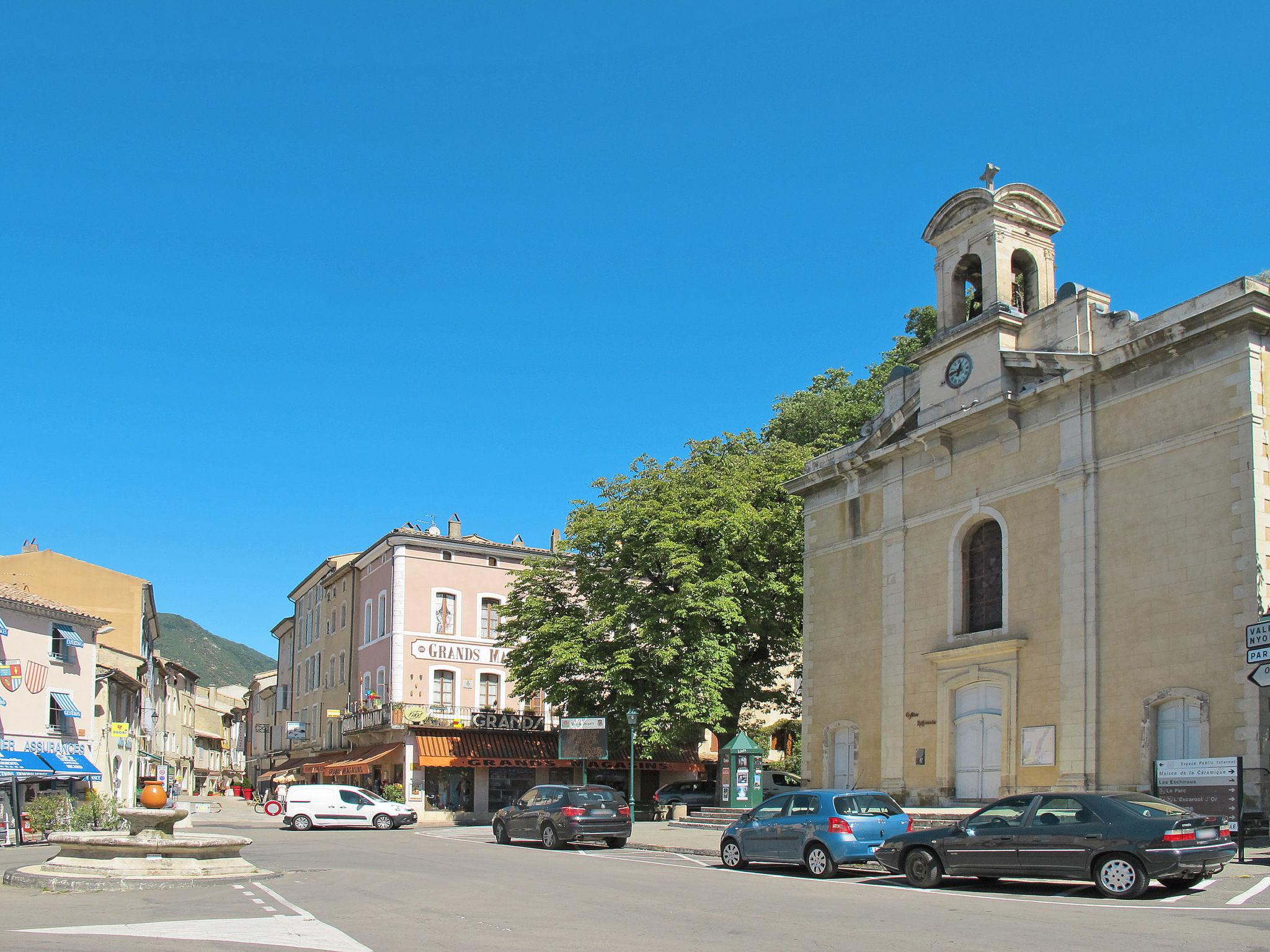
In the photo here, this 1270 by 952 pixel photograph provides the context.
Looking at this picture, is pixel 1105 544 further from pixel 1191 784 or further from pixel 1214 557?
pixel 1191 784

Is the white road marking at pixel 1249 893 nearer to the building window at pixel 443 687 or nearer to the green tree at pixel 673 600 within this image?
the green tree at pixel 673 600

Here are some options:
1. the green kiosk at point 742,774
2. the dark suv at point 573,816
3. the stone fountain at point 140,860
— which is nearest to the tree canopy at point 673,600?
the green kiosk at point 742,774

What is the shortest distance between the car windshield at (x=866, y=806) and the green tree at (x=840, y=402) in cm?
2350

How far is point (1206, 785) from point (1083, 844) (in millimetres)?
5562

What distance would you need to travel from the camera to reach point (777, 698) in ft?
126

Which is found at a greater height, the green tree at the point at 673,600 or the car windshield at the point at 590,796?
the green tree at the point at 673,600

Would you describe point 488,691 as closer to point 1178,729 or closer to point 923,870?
point 1178,729

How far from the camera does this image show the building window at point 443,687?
44.8 meters

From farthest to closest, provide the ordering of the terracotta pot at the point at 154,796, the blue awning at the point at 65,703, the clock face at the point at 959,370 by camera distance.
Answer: the blue awning at the point at 65,703
the clock face at the point at 959,370
the terracotta pot at the point at 154,796

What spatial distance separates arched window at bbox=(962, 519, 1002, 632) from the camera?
2578 centimetres

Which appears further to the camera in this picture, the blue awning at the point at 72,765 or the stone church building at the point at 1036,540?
the blue awning at the point at 72,765

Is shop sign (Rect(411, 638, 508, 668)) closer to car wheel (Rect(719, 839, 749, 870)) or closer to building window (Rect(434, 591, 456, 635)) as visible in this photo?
building window (Rect(434, 591, 456, 635))

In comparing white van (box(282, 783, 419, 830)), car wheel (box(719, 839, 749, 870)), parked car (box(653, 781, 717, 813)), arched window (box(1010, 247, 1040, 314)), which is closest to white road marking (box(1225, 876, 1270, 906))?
car wheel (box(719, 839, 749, 870))

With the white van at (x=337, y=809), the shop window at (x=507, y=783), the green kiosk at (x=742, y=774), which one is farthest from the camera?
the shop window at (x=507, y=783)
